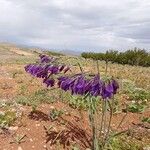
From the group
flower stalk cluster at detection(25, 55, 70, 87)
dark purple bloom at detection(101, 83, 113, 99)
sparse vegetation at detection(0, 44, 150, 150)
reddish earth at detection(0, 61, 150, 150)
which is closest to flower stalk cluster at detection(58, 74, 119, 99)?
dark purple bloom at detection(101, 83, 113, 99)

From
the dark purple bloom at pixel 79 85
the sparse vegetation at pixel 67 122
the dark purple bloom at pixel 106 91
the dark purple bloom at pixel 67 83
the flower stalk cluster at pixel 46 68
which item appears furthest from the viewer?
the sparse vegetation at pixel 67 122

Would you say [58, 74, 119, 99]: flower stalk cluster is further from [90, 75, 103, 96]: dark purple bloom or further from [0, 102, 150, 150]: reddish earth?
[0, 102, 150, 150]: reddish earth

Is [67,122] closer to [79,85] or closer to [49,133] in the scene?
[49,133]

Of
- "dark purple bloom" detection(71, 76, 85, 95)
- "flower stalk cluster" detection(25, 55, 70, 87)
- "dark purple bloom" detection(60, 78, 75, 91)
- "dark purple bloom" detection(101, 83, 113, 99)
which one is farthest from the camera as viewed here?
"flower stalk cluster" detection(25, 55, 70, 87)

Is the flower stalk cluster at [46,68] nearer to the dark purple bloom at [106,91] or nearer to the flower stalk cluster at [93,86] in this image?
the flower stalk cluster at [93,86]

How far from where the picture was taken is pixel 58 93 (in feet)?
39.8

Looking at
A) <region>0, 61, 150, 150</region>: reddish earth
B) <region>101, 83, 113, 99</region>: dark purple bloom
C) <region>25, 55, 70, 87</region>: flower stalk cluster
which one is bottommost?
<region>0, 61, 150, 150</region>: reddish earth

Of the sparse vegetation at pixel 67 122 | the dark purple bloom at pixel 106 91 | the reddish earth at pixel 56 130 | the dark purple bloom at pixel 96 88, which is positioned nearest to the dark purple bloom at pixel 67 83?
the sparse vegetation at pixel 67 122

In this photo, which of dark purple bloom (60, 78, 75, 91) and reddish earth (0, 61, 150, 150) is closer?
dark purple bloom (60, 78, 75, 91)

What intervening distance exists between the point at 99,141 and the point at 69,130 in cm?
81

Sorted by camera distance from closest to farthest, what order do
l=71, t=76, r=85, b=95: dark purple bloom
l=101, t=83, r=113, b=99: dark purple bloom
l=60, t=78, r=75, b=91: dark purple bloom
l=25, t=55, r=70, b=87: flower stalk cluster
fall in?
l=101, t=83, r=113, b=99: dark purple bloom < l=71, t=76, r=85, b=95: dark purple bloom < l=60, t=78, r=75, b=91: dark purple bloom < l=25, t=55, r=70, b=87: flower stalk cluster

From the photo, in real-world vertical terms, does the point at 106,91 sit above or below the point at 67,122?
above

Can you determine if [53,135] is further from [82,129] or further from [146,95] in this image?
[146,95]

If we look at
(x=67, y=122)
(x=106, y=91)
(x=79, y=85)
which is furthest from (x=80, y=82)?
(x=67, y=122)
